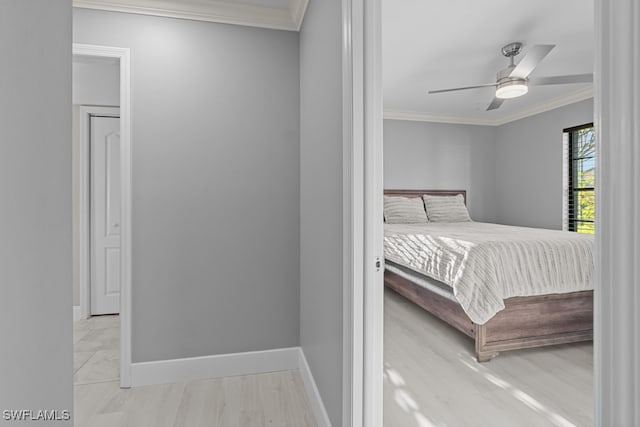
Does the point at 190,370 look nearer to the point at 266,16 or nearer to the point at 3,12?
the point at 3,12

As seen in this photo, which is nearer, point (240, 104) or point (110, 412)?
point (110, 412)

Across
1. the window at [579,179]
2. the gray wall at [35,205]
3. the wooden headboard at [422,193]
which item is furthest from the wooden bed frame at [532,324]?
the wooden headboard at [422,193]

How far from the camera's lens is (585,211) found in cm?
443

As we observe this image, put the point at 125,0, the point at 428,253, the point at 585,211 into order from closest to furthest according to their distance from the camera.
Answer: the point at 125,0
the point at 428,253
the point at 585,211

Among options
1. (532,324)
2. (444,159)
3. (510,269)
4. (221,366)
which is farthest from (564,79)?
(221,366)

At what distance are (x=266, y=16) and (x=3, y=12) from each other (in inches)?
84.7

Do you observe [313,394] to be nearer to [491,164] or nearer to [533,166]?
[533,166]

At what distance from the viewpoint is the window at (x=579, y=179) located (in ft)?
14.3

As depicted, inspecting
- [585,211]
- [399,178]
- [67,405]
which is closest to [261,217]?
[67,405]

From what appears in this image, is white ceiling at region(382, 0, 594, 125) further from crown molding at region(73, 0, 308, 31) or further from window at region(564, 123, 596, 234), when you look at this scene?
crown molding at region(73, 0, 308, 31)

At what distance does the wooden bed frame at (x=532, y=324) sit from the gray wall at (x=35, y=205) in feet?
8.20

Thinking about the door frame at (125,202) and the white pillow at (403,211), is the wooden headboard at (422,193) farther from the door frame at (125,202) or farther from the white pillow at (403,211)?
the door frame at (125,202)

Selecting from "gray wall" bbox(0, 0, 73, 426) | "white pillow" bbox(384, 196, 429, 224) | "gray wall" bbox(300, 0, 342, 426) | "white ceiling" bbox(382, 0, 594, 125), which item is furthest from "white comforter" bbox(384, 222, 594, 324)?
"gray wall" bbox(0, 0, 73, 426)

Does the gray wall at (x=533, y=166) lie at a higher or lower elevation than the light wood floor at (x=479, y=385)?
higher
